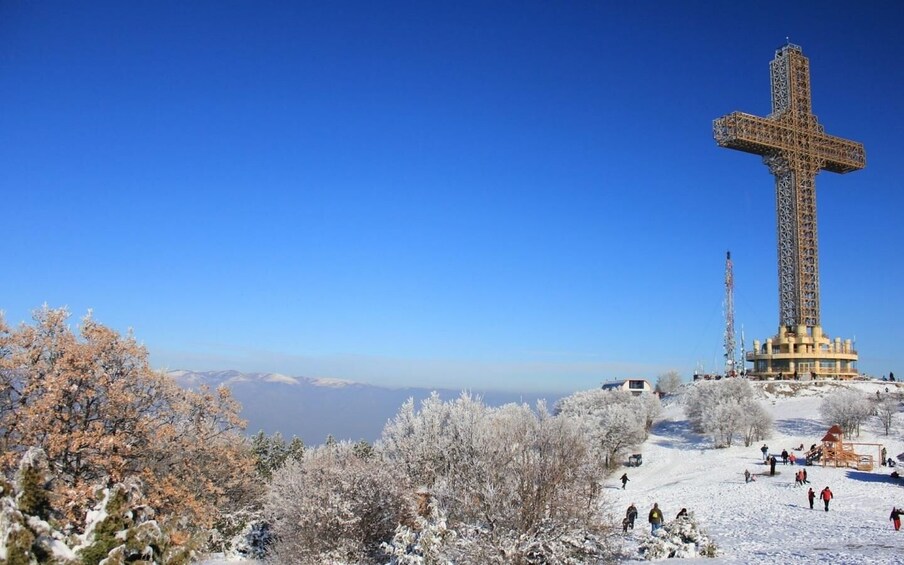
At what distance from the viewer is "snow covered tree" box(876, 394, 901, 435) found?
47.4 m

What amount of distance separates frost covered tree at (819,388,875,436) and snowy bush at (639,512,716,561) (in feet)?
108

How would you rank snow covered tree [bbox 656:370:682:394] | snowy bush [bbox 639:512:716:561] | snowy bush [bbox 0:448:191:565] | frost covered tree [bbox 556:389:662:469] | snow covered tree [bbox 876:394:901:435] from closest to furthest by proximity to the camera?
snowy bush [bbox 0:448:191:565] → snowy bush [bbox 639:512:716:561] → snow covered tree [bbox 876:394:901:435] → frost covered tree [bbox 556:389:662:469] → snow covered tree [bbox 656:370:682:394]

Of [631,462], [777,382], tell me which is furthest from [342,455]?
[777,382]

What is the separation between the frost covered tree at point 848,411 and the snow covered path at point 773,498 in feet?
3.26

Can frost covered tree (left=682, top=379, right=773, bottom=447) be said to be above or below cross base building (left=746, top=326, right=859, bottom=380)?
below

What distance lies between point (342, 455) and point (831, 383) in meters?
52.4

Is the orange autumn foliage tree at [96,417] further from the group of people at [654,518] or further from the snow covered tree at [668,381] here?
the snow covered tree at [668,381]

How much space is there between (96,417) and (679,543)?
16199mm

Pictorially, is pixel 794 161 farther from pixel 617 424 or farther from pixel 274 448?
pixel 274 448

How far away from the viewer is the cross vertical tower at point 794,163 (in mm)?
63750

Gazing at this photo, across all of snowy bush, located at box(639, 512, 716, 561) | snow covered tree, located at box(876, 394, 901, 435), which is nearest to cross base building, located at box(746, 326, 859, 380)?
snow covered tree, located at box(876, 394, 901, 435)

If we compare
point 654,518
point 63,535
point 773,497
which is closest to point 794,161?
point 773,497

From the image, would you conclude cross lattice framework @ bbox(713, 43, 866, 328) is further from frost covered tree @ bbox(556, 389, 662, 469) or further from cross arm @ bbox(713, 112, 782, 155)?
frost covered tree @ bbox(556, 389, 662, 469)

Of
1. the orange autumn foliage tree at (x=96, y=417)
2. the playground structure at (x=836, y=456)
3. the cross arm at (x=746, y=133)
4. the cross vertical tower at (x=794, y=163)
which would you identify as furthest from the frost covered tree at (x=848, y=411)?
the orange autumn foliage tree at (x=96, y=417)
